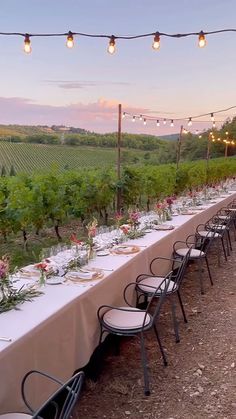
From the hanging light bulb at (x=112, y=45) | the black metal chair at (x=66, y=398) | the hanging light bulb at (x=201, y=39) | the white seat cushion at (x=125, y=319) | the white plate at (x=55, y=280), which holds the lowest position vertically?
the white seat cushion at (x=125, y=319)

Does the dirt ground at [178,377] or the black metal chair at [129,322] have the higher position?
the black metal chair at [129,322]

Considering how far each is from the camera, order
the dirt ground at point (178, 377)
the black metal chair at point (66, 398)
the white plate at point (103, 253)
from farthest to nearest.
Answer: the white plate at point (103, 253) → the dirt ground at point (178, 377) → the black metal chair at point (66, 398)

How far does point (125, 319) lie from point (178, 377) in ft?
1.81

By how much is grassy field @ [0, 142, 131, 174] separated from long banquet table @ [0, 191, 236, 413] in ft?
42.5

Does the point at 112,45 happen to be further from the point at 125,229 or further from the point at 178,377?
the point at 178,377

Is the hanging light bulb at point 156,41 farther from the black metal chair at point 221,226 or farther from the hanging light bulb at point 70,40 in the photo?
the black metal chair at point 221,226

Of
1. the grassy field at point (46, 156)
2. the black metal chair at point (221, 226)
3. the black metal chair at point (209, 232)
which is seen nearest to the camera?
the black metal chair at point (209, 232)

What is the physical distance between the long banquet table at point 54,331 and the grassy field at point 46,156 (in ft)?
42.5

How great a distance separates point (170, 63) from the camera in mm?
11328

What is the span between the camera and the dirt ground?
7.98 feet

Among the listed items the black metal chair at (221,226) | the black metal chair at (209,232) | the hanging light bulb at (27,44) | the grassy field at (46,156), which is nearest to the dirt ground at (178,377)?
the black metal chair at (209,232)

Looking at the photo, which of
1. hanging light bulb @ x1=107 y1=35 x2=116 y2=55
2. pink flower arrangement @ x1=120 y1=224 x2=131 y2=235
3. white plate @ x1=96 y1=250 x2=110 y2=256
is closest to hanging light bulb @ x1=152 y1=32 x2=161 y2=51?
hanging light bulb @ x1=107 y1=35 x2=116 y2=55

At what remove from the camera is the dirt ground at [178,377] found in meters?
2.43

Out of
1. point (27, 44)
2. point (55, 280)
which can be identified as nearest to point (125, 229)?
point (55, 280)
